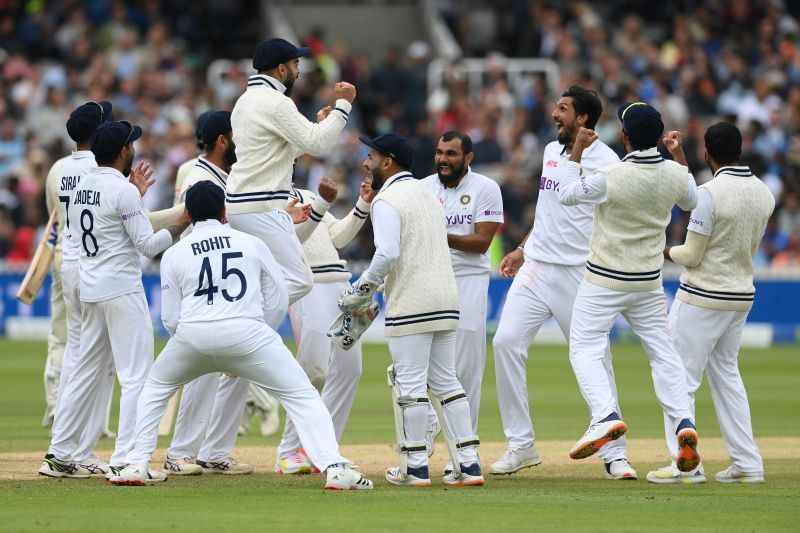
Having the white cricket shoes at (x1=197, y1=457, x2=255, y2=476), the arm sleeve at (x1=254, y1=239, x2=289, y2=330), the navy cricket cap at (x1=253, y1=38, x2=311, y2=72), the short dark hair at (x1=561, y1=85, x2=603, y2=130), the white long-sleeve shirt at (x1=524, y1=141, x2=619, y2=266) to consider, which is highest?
the navy cricket cap at (x1=253, y1=38, x2=311, y2=72)

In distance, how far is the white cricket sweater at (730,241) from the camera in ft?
37.2

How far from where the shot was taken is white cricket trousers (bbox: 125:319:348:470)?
33.3ft

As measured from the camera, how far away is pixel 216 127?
38.3 ft

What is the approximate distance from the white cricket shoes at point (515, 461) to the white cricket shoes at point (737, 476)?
4.61ft

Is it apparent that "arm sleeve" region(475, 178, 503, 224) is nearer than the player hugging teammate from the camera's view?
No

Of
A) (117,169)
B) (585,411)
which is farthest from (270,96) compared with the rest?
(585,411)

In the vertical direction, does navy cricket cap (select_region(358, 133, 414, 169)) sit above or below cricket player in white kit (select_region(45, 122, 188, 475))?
above

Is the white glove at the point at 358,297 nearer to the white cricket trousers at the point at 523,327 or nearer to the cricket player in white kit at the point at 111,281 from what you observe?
the cricket player in white kit at the point at 111,281

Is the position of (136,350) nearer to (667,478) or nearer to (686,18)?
(667,478)

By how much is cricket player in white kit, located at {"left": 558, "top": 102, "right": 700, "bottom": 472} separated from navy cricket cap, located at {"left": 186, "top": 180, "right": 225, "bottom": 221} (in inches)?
99.7

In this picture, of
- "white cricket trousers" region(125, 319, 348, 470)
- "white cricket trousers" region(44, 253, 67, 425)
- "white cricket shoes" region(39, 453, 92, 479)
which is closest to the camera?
"white cricket trousers" region(125, 319, 348, 470)

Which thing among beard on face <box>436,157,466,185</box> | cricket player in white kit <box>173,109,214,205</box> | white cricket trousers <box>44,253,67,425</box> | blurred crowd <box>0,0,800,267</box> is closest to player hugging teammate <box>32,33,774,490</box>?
beard on face <box>436,157,466,185</box>

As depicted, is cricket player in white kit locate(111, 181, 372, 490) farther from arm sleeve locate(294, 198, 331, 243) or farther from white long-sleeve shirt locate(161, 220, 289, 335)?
arm sleeve locate(294, 198, 331, 243)

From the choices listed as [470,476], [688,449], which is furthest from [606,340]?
[470,476]
